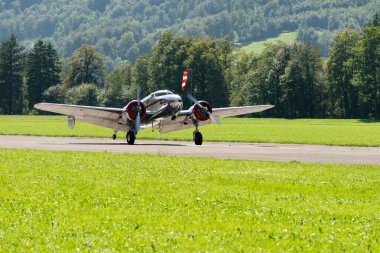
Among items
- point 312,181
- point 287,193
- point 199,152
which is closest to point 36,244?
point 287,193

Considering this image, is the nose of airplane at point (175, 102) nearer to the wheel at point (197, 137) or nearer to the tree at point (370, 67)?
the wheel at point (197, 137)

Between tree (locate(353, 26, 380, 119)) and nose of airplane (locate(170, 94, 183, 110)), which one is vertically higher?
tree (locate(353, 26, 380, 119))

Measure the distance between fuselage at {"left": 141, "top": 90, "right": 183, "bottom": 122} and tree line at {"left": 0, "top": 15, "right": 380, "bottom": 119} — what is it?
78568 mm

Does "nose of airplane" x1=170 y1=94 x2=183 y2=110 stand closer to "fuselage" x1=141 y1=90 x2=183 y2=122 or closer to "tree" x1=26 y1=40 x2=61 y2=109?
"fuselage" x1=141 y1=90 x2=183 y2=122

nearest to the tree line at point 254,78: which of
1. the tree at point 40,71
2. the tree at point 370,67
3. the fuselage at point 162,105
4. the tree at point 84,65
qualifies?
the tree at point 40,71

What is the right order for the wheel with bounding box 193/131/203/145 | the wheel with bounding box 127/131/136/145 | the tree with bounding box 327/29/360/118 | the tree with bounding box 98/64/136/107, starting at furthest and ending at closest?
the tree with bounding box 98/64/136/107, the tree with bounding box 327/29/360/118, the wheel with bounding box 127/131/136/145, the wheel with bounding box 193/131/203/145

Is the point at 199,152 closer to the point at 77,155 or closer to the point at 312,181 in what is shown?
the point at 77,155

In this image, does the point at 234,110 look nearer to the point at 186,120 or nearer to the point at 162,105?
the point at 186,120

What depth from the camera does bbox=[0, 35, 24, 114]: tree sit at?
155625 mm

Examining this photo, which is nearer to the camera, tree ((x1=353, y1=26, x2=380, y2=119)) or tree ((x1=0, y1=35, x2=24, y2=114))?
tree ((x1=353, y1=26, x2=380, y2=119))

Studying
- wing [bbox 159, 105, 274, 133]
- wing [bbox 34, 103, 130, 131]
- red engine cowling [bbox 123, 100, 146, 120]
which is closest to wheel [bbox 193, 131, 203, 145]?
wing [bbox 159, 105, 274, 133]

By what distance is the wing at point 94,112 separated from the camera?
45.8m

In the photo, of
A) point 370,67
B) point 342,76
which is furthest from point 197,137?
point 342,76

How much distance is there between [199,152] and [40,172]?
46.3 feet
